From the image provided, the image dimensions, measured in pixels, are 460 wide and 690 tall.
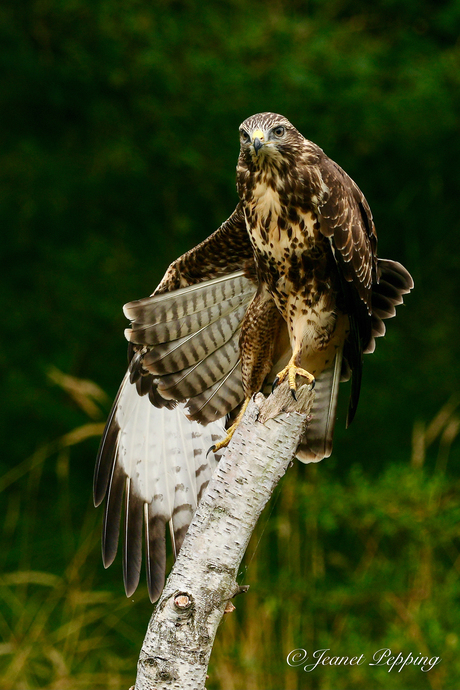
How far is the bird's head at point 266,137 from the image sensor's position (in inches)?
103

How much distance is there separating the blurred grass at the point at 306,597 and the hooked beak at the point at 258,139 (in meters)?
1.81

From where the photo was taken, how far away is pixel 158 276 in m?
4.77

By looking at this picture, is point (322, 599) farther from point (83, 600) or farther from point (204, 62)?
point (204, 62)

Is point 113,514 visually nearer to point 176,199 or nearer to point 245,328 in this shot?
point 245,328

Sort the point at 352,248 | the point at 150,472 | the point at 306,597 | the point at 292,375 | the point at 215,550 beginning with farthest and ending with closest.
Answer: the point at 306,597 → the point at 150,472 → the point at 352,248 → the point at 292,375 → the point at 215,550

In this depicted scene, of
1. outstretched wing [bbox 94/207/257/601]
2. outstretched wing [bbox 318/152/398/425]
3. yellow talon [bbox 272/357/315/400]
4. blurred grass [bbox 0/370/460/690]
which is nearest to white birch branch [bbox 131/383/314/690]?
yellow talon [bbox 272/357/315/400]

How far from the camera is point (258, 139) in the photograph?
2596 mm

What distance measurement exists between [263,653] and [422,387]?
176 centimetres

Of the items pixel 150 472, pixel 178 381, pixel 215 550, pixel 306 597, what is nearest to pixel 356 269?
pixel 178 381

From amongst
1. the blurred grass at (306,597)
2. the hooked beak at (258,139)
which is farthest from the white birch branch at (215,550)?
the blurred grass at (306,597)

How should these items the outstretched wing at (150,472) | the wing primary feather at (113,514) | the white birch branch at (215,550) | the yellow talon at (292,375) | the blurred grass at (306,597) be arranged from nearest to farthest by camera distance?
the white birch branch at (215,550) < the yellow talon at (292,375) < the wing primary feather at (113,514) < the outstretched wing at (150,472) < the blurred grass at (306,597)

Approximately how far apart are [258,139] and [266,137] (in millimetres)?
41

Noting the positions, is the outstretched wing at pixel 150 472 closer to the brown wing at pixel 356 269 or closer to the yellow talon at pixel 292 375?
the brown wing at pixel 356 269

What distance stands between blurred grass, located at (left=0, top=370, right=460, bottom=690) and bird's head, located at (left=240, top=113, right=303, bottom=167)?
5.72 feet
